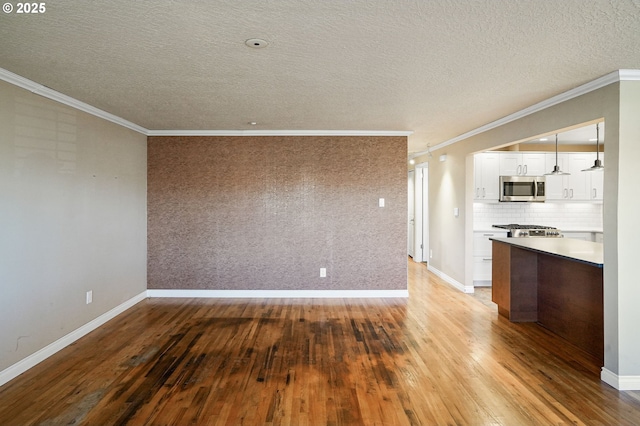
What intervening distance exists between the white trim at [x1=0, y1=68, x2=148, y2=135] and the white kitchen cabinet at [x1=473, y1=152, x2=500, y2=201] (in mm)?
5377

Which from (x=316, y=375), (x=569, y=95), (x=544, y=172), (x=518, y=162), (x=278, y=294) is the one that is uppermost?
(x=569, y=95)

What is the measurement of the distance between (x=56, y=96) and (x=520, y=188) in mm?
6385

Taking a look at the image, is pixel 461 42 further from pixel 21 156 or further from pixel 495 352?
pixel 21 156

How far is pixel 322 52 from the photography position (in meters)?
2.28

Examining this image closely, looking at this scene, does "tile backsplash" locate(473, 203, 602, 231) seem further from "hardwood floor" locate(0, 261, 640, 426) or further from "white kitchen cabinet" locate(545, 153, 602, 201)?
"hardwood floor" locate(0, 261, 640, 426)

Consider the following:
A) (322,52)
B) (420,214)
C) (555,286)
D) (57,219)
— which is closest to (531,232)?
(555,286)

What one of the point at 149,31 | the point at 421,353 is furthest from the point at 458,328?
the point at 149,31

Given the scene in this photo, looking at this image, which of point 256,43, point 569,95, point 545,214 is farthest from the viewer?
point 545,214

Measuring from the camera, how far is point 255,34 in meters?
2.05

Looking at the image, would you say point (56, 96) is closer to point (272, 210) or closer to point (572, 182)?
point (272, 210)

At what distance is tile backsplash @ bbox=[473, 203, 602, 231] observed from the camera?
597 centimetres

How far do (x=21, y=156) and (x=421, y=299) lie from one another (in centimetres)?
477

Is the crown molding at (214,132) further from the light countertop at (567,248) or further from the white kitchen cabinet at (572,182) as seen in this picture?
the white kitchen cabinet at (572,182)

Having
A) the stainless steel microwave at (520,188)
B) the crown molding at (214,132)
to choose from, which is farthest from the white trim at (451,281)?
the crown molding at (214,132)
